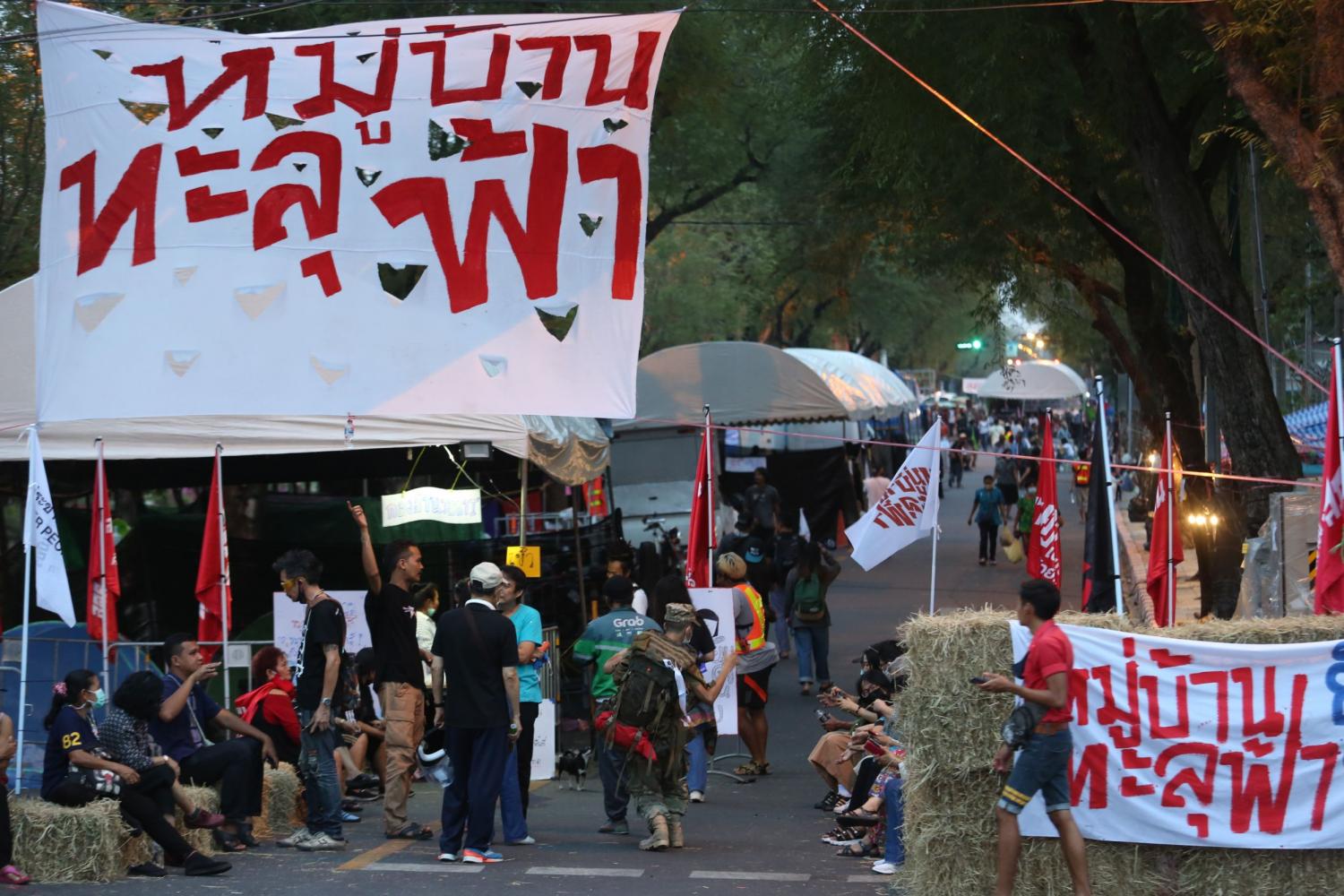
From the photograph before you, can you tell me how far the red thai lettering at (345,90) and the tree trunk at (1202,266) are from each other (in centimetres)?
792

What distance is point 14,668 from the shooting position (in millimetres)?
10766

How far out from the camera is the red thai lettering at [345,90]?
982 centimetres

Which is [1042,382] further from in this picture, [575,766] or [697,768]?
[697,768]

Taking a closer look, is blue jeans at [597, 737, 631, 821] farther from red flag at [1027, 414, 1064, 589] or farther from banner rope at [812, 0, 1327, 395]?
banner rope at [812, 0, 1327, 395]

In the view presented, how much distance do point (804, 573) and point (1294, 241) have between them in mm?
14522

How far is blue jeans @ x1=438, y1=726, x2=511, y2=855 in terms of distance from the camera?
347 inches

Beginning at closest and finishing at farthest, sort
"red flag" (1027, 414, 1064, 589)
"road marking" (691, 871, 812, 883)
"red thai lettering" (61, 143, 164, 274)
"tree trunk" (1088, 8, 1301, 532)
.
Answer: "road marking" (691, 871, 812, 883), "red thai lettering" (61, 143, 164, 274), "red flag" (1027, 414, 1064, 589), "tree trunk" (1088, 8, 1301, 532)

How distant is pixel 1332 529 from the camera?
898 centimetres

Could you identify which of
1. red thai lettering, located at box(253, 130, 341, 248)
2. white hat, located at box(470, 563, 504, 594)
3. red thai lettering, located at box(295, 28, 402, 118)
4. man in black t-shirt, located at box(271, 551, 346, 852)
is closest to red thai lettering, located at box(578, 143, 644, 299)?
red thai lettering, located at box(295, 28, 402, 118)

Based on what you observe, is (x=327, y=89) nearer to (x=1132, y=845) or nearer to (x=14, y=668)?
(x=14, y=668)

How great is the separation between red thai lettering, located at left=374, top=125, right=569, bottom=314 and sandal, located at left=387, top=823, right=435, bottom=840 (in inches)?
127

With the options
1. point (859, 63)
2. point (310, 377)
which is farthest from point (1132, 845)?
point (859, 63)

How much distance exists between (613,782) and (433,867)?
1.47 m

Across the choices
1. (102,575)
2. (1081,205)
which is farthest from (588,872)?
(1081,205)
